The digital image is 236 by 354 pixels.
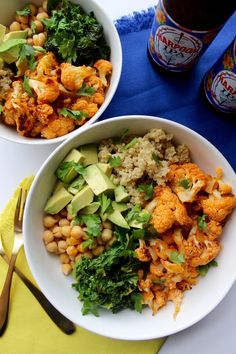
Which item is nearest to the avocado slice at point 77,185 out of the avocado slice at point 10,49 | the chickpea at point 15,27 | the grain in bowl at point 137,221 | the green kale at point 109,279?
the grain in bowl at point 137,221

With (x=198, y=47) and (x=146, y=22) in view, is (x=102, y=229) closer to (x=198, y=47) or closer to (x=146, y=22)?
(x=198, y=47)

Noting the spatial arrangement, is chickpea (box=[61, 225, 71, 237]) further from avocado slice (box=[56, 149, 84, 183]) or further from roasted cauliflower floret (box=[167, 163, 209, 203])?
roasted cauliflower floret (box=[167, 163, 209, 203])

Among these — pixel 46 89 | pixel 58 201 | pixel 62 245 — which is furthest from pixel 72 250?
pixel 46 89

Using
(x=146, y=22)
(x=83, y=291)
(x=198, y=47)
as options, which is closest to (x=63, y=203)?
Answer: (x=83, y=291)

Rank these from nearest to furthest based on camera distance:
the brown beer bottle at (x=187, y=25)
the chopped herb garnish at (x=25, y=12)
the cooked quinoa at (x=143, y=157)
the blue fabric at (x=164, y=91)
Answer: the brown beer bottle at (x=187, y=25) → the cooked quinoa at (x=143, y=157) → the chopped herb garnish at (x=25, y=12) → the blue fabric at (x=164, y=91)

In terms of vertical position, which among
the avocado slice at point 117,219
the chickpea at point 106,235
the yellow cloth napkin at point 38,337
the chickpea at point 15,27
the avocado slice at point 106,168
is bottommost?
the yellow cloth napkin at point 38,337

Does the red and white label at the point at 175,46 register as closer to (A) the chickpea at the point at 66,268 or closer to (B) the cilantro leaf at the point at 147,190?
(B) the cilantro leaf at the point at 147,190

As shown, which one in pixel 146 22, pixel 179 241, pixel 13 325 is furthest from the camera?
pixel 146 22
